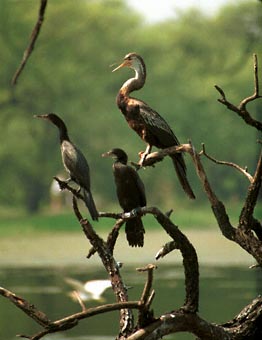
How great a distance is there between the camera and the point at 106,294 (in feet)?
39.8

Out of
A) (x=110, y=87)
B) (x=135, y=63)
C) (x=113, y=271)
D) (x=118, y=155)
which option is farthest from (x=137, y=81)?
(x=110, y=87)

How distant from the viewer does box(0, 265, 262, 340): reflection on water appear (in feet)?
32.2

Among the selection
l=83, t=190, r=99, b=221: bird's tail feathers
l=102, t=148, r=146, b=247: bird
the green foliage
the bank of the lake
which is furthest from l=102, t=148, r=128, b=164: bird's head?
the green foliage

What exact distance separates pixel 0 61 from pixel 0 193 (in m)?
1.63

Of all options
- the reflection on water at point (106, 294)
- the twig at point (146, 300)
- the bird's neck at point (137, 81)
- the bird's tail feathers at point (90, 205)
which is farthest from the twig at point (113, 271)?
the reflection on water at point (106, 294)

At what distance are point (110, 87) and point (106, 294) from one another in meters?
3.74

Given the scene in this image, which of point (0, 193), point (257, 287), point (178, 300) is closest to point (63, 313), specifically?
point (178, 300)

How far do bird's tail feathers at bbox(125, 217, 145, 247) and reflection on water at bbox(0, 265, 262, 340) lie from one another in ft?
18.6

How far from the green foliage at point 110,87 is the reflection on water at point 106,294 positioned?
3.19 feet

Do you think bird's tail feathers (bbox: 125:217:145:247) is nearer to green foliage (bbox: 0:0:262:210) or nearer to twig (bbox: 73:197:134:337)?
twig (bbox: 73:197:134:337)

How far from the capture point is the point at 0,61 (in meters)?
15.7

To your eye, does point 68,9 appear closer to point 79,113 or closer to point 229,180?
point 79,113

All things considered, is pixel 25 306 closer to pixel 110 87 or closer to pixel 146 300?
pixel 146 300

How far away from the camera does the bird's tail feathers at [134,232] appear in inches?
127
